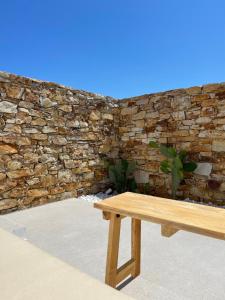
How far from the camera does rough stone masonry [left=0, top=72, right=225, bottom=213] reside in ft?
11.0

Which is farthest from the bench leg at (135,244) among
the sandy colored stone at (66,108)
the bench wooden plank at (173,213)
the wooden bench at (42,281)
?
the sandy colored stone at (66,108)

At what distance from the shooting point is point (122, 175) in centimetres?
459

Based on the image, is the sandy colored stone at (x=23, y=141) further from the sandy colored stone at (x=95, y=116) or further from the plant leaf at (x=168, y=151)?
the plant leaf at (x=168, y=151)

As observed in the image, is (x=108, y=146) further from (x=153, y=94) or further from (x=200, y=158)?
(x=200, y=158)

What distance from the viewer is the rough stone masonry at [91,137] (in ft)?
11.0

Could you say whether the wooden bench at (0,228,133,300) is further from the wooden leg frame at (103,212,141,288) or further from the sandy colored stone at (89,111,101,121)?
the sandy colored stone at (89,111,101,121)

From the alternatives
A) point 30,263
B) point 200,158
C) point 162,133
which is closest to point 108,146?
point 162,133

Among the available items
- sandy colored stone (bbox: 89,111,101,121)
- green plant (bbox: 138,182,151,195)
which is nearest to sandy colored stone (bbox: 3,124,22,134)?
sandy colored stone (bbox: 89,111,101,121)

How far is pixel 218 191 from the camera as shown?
3699mm

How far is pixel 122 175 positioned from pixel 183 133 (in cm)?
142

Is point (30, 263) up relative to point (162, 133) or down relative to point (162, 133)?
down

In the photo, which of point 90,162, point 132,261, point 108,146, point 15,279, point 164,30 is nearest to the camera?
point 15,279

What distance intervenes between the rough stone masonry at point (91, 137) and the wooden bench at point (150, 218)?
2.21 metres

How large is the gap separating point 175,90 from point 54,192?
2.76 metres
